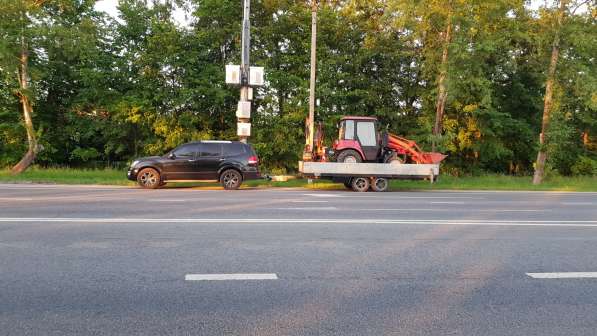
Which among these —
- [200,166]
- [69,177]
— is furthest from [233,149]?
[69,177]

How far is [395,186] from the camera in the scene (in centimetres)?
2022

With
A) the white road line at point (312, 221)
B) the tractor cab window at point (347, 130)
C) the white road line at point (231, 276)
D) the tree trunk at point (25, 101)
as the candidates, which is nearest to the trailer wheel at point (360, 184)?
the tractor cab window at point (347, 130)

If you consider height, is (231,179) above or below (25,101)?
below

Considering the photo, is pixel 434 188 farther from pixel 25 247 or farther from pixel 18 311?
pixel 18 311

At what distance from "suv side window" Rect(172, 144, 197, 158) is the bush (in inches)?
1153

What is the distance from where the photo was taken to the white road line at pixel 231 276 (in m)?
4.91

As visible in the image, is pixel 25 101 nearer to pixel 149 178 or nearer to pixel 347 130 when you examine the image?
pixel 149 178

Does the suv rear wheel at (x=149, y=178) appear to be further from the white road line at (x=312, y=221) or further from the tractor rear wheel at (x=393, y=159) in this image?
the tractor rear wheel at (x=393, y=159)

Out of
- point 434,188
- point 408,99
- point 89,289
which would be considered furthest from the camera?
point 408,99

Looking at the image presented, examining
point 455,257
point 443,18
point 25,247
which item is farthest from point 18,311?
point 443,18

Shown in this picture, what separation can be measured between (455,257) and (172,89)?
22.7 metres

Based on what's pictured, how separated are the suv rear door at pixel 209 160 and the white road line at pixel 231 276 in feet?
39.1

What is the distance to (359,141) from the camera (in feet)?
58.7

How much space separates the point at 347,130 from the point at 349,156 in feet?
3.41
